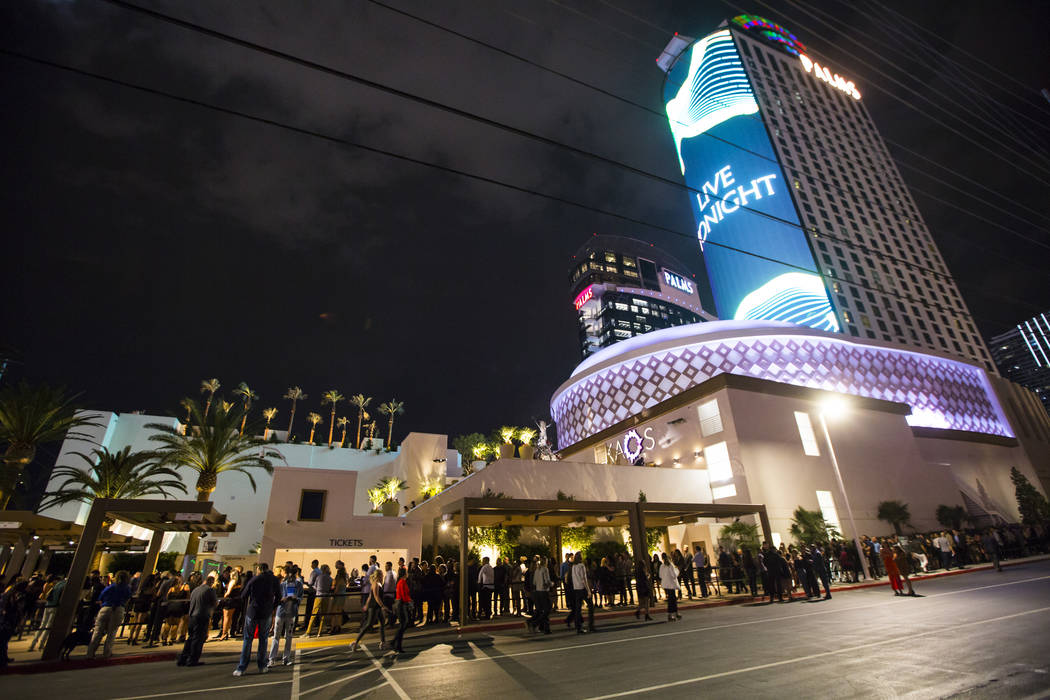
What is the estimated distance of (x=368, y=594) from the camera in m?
11.5

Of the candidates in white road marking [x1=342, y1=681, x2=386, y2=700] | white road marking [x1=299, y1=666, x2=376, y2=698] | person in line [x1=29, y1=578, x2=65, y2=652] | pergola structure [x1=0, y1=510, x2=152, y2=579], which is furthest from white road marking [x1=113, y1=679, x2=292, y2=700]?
pergola structure [x1=0, y1=510, x2=152, y2=579]

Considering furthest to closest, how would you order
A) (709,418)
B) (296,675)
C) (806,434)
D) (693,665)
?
(806,434), (709,418), (296,675), (693,665)

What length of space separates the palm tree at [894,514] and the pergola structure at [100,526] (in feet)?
110

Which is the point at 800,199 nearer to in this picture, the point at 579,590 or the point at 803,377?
the point at 803,377

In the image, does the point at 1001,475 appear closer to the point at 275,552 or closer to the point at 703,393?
the point at 703,393

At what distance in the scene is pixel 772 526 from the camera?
2445cm

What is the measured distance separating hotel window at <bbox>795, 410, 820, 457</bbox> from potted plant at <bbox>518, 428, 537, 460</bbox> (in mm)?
16320

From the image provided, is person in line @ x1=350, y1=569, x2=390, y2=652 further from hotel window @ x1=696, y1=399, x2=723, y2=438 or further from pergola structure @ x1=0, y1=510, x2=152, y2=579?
hotel window @ x1=696, y1=399, x2=723, y2=438

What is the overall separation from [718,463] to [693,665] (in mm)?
22150

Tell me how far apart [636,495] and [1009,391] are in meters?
50.4

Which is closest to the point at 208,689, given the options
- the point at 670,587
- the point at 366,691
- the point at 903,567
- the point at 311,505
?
the point at 366,691

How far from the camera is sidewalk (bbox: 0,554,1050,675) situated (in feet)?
31.6

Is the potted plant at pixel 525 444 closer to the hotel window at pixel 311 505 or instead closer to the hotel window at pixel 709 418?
the hotel window at pixel 311 505

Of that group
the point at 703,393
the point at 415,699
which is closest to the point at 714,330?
the point at 703,393
